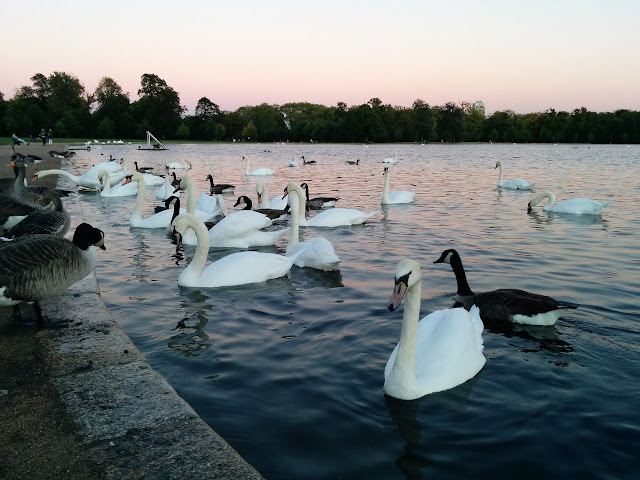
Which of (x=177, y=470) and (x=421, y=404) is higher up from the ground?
(x=177, y=470)

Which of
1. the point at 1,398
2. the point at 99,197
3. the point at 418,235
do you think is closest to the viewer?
the point at 1,398

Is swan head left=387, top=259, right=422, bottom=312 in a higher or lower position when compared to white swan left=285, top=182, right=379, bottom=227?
higher

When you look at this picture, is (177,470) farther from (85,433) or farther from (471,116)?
(471,116)

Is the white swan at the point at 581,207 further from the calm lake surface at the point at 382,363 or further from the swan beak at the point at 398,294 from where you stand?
the swan beak at the point at 398,294

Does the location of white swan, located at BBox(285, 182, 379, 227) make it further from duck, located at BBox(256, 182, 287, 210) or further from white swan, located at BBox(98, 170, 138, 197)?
white swan, located at BBox(98, 170, 138, 197)

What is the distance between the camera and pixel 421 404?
4695 mm

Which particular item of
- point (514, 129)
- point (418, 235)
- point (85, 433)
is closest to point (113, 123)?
point (514, 129)

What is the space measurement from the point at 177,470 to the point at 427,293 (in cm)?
545

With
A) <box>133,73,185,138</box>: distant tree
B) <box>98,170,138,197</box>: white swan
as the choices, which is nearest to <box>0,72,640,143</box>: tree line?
<box>133,73,185,138</box>: distant tree

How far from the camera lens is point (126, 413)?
12.1 feet

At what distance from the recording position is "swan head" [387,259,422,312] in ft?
14.7

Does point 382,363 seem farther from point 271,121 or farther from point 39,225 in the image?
point 271,121

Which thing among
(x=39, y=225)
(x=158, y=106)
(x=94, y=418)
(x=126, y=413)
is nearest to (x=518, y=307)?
(x=126, y=413)

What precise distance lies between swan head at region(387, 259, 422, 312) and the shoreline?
5.85 feet
